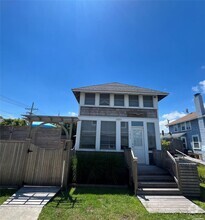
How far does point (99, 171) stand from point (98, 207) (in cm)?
230

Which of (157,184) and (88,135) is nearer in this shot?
(157,184)

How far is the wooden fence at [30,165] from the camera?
562 cm

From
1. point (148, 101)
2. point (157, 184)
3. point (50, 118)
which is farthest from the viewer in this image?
point (148, 101)

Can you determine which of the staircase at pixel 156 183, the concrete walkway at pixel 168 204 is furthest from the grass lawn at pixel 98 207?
the staircase at pixel 156 183

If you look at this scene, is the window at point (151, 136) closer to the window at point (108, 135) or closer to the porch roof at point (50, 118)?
the window at point (108, 135)

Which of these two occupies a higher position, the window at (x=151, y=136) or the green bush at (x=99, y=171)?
the window at (x=151, y=136)

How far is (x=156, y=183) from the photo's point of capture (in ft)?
18.8

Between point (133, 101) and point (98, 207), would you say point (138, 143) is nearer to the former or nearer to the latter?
point (133, 101)

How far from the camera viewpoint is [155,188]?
5578mm

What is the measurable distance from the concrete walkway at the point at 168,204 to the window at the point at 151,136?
3.93 metres

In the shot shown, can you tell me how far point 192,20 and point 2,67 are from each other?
12.1 meters

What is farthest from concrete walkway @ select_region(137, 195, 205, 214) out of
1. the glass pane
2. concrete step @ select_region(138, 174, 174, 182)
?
the glass pane

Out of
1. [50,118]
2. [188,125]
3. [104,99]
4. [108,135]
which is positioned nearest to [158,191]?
[108,135]

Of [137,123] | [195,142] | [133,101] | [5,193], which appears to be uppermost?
[133,101]
